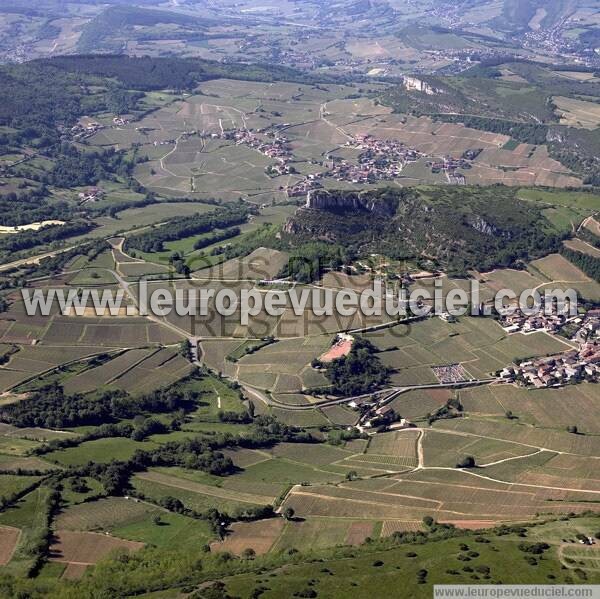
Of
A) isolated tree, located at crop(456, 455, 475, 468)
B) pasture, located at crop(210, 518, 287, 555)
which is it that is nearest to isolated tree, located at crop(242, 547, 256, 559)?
pasture, located at crop(210, 518, 287, 555)

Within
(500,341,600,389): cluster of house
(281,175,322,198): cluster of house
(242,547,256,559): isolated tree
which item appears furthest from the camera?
(281,175,322,198): cluster of house

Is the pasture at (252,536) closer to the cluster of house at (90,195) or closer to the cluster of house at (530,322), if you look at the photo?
the cluster of house at (530,322)

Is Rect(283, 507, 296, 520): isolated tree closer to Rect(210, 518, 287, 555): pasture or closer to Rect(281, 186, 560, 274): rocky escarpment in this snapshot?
Rect(210, 518, 287, 555): pasture

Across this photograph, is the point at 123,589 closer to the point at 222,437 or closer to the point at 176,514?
the point at 176,514

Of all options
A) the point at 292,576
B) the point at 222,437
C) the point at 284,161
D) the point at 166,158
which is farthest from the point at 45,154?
the point at 292,576

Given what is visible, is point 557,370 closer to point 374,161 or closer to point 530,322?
point 530,322

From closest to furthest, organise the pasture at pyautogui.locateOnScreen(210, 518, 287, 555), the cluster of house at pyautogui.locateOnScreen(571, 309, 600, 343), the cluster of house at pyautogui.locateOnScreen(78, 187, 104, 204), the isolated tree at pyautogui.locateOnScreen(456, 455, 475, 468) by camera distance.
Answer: the pasture at pyautogui.locateOnScreen(210, 518, 287, 555) < the isolated tree at pyautogui.locateOnScreen(456, 455, 475, 468) < the cluster of house at pyautogui.locateOnScreen(571, 309, 600, 343) < the cluster of house at pyautogui.locateOnScreen(78, 187, 104, 204)

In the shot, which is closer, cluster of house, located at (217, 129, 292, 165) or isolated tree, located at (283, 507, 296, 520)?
isolated tree, located at (283, 507, 296, 520)

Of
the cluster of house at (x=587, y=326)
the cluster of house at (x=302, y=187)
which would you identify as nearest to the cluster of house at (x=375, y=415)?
the cluster of house at (x=587, y=326)
